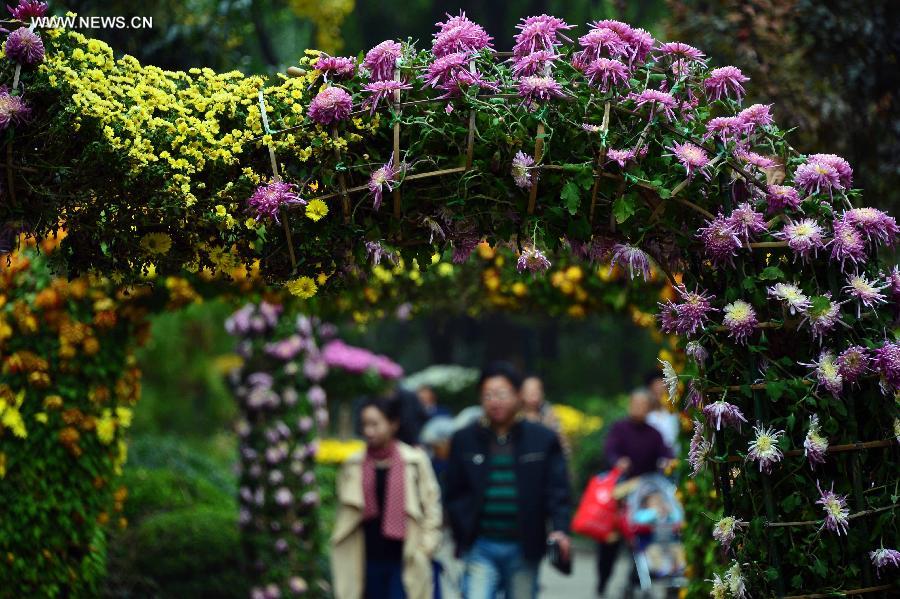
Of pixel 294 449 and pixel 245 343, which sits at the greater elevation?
pixel 245 343

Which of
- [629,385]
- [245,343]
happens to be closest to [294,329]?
[245,343]

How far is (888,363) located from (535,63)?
1.34m

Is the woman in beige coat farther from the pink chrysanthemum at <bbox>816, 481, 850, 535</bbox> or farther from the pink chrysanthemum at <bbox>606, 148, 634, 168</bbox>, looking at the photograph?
the pink chrysanthemum at <bbox>606, 148, 634, 168</bbox>

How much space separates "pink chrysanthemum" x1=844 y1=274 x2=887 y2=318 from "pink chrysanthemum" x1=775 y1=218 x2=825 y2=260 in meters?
0.15

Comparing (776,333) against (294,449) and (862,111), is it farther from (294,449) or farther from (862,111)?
(294,449)

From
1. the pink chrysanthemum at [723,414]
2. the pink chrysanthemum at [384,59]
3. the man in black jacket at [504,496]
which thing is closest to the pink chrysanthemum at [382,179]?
the pink chrysanthemum at [384,59]

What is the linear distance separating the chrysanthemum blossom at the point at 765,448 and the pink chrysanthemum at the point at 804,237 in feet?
1.70

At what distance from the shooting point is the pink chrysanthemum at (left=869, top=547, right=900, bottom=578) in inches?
131

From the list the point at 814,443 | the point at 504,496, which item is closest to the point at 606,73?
the point at 814,443

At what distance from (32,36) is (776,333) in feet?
7.63

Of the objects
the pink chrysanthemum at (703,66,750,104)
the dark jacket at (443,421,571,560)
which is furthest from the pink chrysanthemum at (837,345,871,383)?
the dark jacket at (443,421,571,560)

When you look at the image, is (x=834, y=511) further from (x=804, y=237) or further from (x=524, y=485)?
(x=524, y=485)

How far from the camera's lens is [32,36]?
3.23m

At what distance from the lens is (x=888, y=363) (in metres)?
3.35
